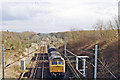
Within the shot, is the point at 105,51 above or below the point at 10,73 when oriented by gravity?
above

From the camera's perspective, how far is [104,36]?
17719 mm

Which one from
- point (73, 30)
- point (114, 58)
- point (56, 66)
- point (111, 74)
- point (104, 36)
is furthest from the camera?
point (73, 30)

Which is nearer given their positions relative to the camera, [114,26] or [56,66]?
[56,66]

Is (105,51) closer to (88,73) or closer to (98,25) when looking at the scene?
(88,73)

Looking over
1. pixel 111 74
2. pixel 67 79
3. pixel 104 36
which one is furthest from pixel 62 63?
pixel 104 36

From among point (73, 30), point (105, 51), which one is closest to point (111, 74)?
point (105, 51)

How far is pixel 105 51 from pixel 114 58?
2176 mm

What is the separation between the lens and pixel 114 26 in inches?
557

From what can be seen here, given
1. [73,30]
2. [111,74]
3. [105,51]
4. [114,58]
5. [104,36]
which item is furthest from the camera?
[73,30]

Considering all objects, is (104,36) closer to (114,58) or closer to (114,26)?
(114,26)

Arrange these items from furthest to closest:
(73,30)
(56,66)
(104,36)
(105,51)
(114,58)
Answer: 1. (73,30)
2. (104,36)
3. (105,51)
4. (114,58)
5. (56,66)

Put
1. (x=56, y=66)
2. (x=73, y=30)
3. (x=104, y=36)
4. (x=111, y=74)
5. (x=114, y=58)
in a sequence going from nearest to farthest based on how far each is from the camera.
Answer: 1. (x=111, y=74)
2. (x=56, y=66)
3. (x=114, y=58)
4. (x=104, y=36)
5. (x=73, y=30)

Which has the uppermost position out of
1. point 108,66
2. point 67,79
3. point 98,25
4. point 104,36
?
point 98,25

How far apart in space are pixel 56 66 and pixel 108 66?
394 centimetres
